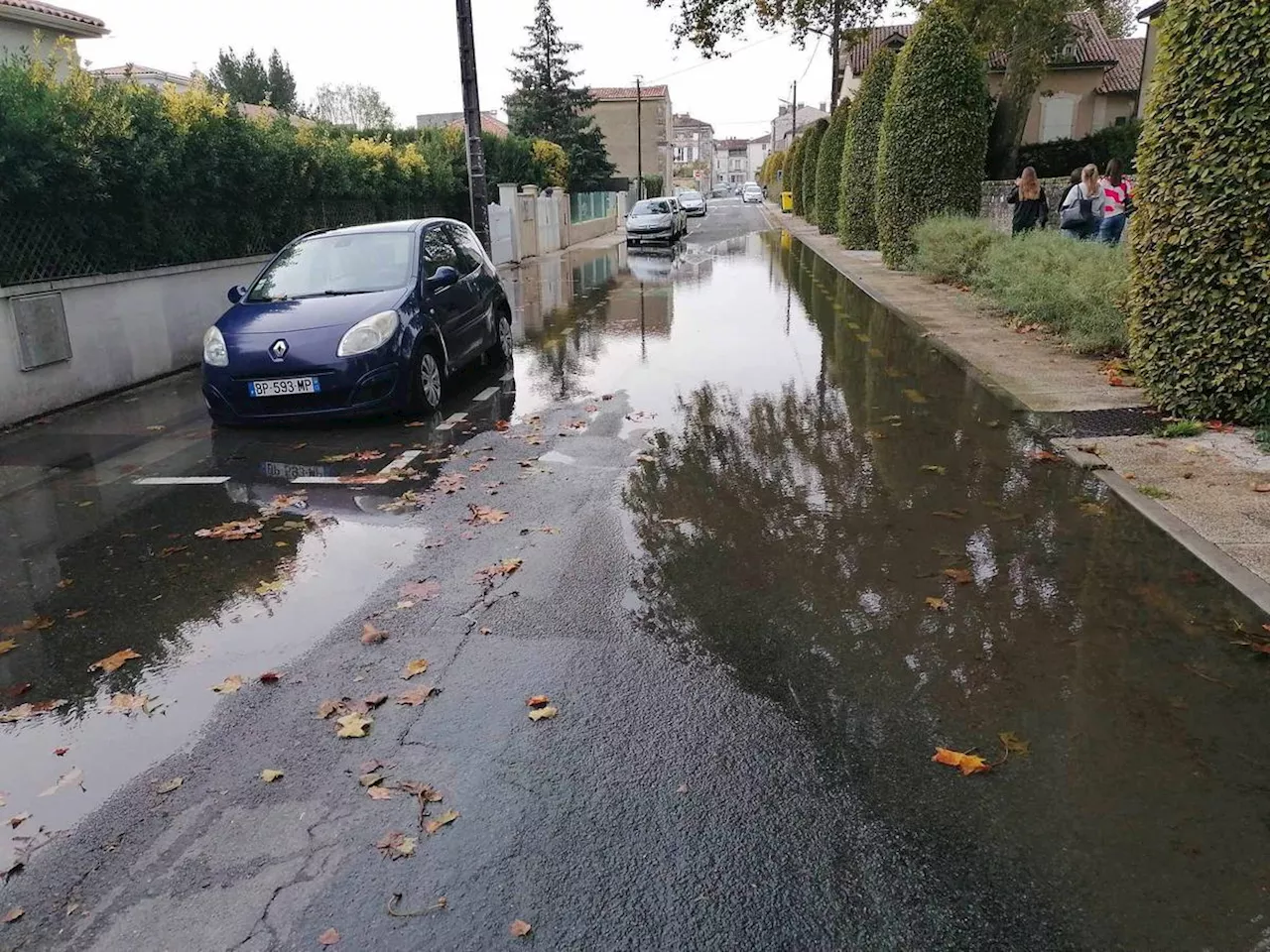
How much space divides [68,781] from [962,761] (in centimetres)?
317

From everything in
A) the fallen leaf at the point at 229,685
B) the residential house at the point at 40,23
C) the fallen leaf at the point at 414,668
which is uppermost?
the residential house at the point at 40,23

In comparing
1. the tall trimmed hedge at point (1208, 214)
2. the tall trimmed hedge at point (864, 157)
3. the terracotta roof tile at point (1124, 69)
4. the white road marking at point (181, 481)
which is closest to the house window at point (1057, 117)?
the terracotta roof tile at point (1124, 69)

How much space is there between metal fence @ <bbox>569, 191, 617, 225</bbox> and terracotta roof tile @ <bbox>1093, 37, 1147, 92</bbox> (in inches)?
A: 943

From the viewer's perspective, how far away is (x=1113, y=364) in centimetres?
940

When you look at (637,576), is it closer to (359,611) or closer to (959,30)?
(359,611)

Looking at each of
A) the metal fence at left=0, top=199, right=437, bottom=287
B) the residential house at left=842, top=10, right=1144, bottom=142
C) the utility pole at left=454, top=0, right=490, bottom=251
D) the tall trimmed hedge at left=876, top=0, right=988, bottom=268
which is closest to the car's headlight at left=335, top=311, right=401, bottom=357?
the metal fence at left=0, top=199, right=437, bottom=287

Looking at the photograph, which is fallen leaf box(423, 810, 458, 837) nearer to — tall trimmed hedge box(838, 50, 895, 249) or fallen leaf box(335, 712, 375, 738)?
fallen leaf box(335, 712, 375, 738)

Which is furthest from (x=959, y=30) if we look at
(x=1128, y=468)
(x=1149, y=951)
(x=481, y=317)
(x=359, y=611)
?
(x=1149, y=951)

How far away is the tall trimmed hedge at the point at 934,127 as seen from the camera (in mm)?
18188

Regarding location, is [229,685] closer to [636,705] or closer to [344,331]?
[636,705]

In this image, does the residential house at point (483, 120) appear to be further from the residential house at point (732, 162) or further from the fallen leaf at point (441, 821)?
the residential house at point (732, 162)

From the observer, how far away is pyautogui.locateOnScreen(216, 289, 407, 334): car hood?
8.27 meters

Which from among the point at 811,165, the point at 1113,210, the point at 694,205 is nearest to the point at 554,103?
the point at 694,205

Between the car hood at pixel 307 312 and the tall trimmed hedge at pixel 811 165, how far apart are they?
30877mm
